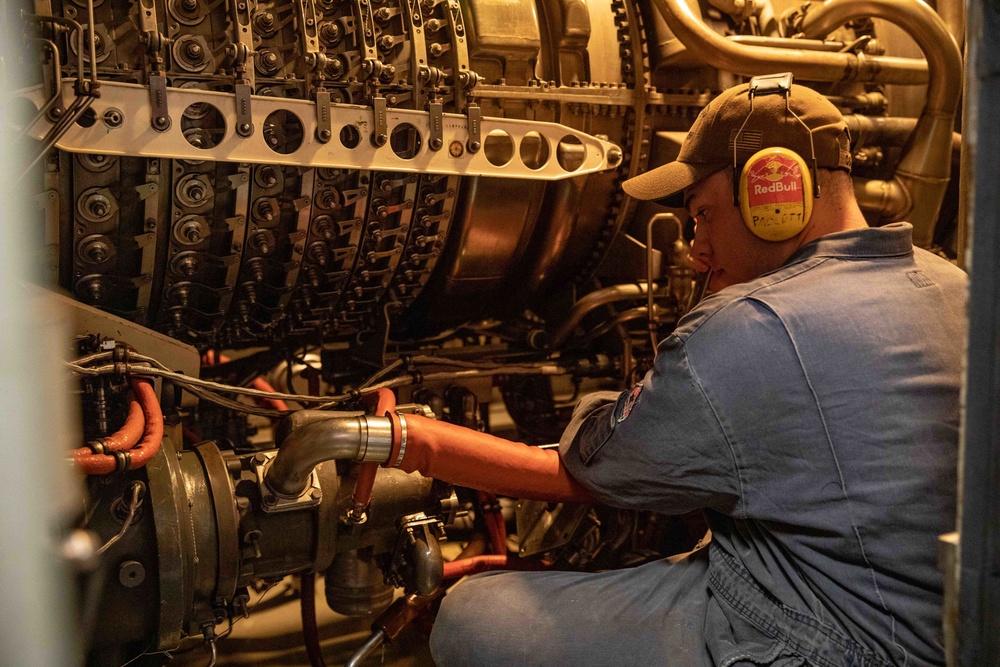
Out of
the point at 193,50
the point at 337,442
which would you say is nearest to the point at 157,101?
the point at 193,50

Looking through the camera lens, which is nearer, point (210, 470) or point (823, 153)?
point (823, 153)

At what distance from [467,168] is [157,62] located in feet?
2.69

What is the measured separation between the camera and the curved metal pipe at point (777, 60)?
2.56 m

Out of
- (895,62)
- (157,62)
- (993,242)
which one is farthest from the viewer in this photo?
(895,62)

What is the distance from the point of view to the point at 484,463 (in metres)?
2.07

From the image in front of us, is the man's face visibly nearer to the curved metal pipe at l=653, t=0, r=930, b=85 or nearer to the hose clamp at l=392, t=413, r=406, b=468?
the curved metal pipe at l=653, t=0, r=930, b=85

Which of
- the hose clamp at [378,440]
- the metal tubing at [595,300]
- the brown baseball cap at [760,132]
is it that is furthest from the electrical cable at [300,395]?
the brown baseball cap at [760,132]

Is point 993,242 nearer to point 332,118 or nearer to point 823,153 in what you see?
point 823,153

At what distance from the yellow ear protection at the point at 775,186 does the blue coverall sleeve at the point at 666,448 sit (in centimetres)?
33

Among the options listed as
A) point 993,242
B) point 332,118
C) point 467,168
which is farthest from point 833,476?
point 332,118

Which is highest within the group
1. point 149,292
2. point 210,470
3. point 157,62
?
point 157,62

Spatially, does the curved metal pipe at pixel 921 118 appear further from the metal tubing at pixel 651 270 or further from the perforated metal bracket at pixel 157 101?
the perforated metal bracket at pixel 157 101

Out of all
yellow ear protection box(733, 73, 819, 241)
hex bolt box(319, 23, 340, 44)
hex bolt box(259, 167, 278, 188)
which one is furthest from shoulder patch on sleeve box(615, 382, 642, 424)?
hex bolt box(319, 23, 340, 44)

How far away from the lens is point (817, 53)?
279cm
